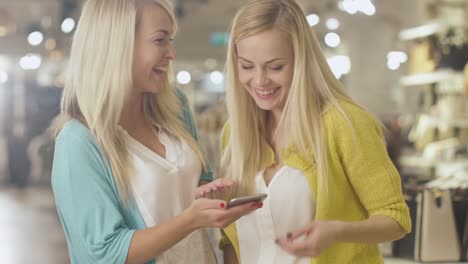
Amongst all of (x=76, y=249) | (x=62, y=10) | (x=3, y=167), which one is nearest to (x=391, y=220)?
(x=76, y=249)

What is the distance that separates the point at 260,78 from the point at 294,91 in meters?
0.11

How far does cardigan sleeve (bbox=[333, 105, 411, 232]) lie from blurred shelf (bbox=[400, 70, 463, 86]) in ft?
16.5

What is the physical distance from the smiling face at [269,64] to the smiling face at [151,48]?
257mm

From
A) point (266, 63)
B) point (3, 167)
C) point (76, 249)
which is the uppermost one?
point (266, 63)

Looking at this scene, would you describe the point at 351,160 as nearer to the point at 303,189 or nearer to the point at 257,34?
the point at 303,189

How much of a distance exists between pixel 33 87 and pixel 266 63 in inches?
458

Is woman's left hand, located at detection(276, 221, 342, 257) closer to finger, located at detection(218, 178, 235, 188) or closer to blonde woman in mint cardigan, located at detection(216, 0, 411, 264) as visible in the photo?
blonde woman in mint cardigan, located at detection(216, 0, 411, 264)

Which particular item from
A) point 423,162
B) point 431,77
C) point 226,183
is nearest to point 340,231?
point 226,183

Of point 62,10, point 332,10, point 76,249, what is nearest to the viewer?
point 76,249

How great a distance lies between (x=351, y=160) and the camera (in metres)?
1.95

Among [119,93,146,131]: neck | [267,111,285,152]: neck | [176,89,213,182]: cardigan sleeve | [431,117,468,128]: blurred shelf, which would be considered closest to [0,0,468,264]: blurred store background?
[431,117,468,128]: blurred shelf

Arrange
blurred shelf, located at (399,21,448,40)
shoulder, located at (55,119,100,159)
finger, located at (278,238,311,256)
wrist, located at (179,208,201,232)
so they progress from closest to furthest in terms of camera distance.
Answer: finger, located at (278,238,311,256)
wrist, located at (179,208,201,232)
shoulder, located at (55,119,100,159)
blurred shelf, located at (399,21,448,40)

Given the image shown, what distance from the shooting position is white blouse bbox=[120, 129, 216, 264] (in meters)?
2.09

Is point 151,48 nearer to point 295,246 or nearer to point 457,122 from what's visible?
point 295,246
